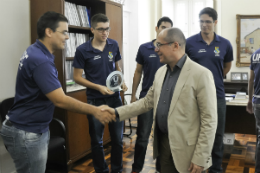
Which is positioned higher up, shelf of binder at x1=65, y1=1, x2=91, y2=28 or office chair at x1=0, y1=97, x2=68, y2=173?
shelf of binder at x1=65, y1=1, x2=91, y2=28

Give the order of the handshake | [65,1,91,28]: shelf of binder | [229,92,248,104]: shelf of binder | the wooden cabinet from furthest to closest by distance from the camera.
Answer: the wooden cabinet < [229,92,248,104]: shelf of binder < [65,1,91,28]: shelf of binder < the handshake

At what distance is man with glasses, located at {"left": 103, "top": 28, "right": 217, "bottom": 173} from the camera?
172 cm

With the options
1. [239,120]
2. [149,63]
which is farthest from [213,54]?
[239,120]

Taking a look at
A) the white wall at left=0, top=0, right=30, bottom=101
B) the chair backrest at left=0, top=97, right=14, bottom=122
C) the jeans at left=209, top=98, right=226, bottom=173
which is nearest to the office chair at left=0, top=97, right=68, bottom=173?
the chair backrest at left=0, top=97, right=14, bottom=122

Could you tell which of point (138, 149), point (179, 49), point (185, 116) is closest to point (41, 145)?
point (185, 116)

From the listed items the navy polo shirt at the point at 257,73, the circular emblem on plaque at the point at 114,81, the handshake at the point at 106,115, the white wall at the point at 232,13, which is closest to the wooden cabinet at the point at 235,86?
the white wall at the point at 232,13

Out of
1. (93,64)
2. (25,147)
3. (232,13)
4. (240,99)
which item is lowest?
(25,147)

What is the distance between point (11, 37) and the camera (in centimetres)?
305

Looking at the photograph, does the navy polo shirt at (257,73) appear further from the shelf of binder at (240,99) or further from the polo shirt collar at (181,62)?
the polo shirt collar at (181,62)

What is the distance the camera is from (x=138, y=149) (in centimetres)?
301

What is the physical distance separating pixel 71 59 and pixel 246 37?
430 centimetres

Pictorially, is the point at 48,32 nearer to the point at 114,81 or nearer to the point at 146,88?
the point at 114,81

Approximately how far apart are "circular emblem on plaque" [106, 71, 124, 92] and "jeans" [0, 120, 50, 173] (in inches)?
43.2

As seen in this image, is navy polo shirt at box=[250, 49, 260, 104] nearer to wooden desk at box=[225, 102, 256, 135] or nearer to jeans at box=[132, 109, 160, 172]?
jeans at box=[132, 109, 160, 172]
